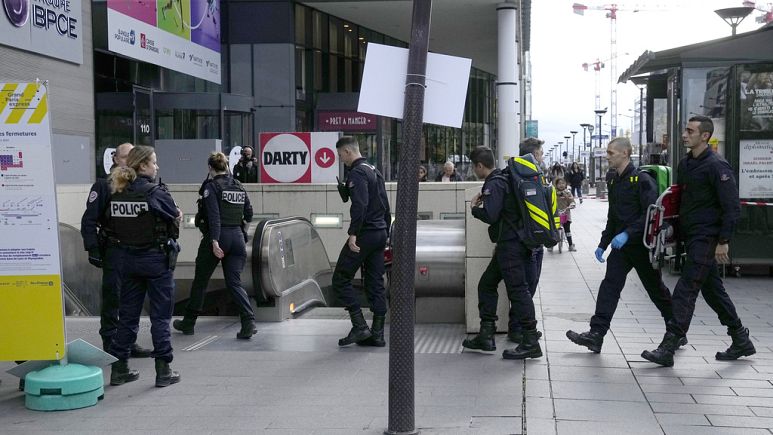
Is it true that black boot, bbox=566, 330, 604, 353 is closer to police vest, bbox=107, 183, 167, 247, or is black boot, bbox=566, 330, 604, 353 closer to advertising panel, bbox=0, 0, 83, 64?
police vest, bbox=107, 183, 167, 247

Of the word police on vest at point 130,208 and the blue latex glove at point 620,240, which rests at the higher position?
the word police on vest at point 130,208

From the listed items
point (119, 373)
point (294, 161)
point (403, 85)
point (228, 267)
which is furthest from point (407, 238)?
point (294, 161)

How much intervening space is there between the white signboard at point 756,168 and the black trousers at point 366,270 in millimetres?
6447

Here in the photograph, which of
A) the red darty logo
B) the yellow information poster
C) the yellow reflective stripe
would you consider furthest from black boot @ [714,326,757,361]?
the red darty logo

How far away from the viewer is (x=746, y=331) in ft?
23.7

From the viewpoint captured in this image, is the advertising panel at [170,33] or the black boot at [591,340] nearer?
the black boot at [591,340]

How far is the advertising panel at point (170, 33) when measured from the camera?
20.0 meters

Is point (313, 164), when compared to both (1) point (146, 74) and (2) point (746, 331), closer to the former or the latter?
(2) point (746, 331)

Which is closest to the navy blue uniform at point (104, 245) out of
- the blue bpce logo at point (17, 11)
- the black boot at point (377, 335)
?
the black boot at point (377, 335)

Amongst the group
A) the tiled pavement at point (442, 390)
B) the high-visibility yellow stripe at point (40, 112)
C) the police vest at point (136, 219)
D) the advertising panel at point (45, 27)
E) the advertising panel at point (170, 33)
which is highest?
the advertising panel at point (170, 33)

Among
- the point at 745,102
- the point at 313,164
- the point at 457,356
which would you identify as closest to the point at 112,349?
the point at 457,356

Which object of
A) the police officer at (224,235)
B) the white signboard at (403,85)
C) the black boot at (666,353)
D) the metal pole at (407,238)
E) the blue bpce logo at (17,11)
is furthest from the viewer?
the blue bpce logo at (17,11)

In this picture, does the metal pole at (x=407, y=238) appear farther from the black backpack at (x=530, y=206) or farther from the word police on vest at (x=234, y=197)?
the word police on vest at (x=234, y=197)

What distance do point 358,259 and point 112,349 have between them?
7.23 ft
